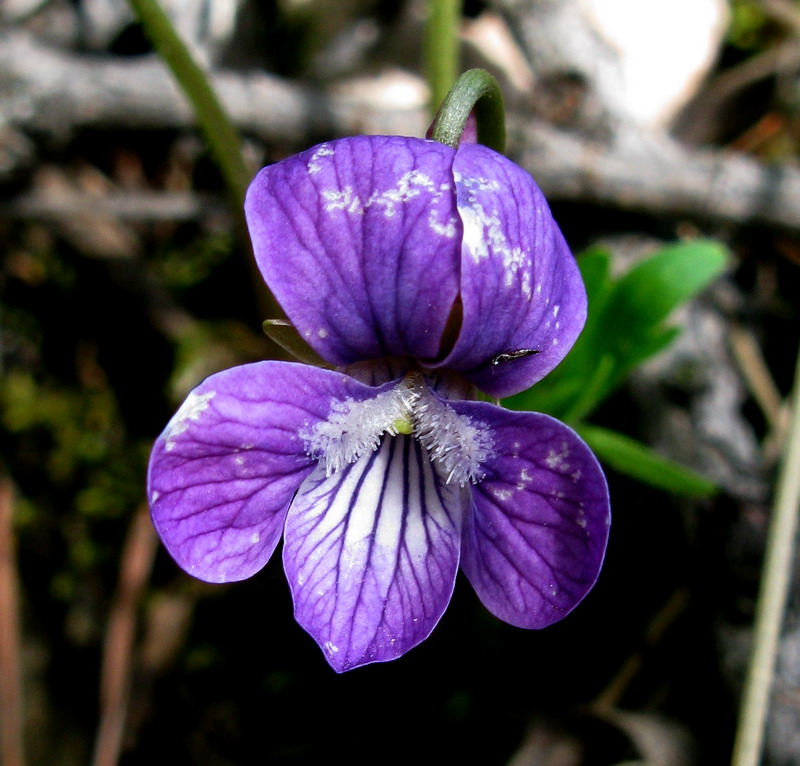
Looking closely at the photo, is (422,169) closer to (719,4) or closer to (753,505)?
(753,505)

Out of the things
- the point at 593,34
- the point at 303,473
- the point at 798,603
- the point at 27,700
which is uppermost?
the point at 593,34

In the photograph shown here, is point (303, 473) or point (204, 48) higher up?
point (204, 48)

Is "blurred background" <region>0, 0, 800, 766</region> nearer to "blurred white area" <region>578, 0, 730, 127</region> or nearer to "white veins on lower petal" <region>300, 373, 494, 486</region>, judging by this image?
"blurred white area" <region>578, 0, 730, 127</region>

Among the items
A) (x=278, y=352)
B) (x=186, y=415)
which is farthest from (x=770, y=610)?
(x=278, y=352)

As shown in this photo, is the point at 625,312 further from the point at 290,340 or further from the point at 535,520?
the point at 290,340

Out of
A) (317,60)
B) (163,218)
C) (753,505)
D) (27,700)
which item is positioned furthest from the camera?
(317,60)

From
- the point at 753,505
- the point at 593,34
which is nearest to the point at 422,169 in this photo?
the point at 753,505

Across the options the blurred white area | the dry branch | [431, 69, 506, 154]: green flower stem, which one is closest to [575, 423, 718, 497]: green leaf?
[431, 69, 506, 154]: green flower stem

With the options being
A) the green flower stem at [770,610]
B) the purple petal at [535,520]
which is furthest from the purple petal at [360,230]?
the green flower stem at [770,610]
